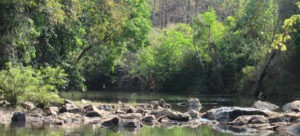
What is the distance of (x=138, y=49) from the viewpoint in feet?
97.1

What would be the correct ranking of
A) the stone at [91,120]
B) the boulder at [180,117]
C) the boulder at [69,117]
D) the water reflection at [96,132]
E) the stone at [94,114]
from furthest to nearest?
the stone at [94,114] → the boulder at [180,117] → the boulder at [69,117] → the stone at [91,120] → the water reflection at [96,132]

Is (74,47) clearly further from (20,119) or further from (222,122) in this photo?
(222,122)

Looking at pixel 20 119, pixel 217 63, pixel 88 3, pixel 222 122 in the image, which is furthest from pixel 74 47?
pixel 217 63

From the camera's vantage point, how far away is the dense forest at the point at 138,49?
14.1 meters

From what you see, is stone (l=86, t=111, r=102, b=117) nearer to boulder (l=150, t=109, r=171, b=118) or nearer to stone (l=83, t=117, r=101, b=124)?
stone (l=83, t=117, r=101, b=124)

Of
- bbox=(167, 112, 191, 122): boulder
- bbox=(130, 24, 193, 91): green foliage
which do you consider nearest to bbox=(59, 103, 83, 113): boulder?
bbox=(167, 112, 191, 122): boulder

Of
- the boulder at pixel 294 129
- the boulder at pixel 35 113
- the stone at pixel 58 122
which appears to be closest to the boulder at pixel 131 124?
the stone at pixel 58 122

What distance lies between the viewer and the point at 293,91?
94.9 feet

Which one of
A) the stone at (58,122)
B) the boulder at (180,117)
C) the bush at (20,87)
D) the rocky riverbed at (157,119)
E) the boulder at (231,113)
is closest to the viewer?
the rocky riverbed at (157,119)

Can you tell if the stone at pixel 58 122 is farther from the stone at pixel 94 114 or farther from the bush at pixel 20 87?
the bush at pixel 20 87

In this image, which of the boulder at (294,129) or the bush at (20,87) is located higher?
the bush at (20,87)

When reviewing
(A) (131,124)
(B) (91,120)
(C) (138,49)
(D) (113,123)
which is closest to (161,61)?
(C) (138,49)

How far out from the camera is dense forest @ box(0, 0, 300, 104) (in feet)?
46.1

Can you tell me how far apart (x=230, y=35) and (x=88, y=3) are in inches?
846
